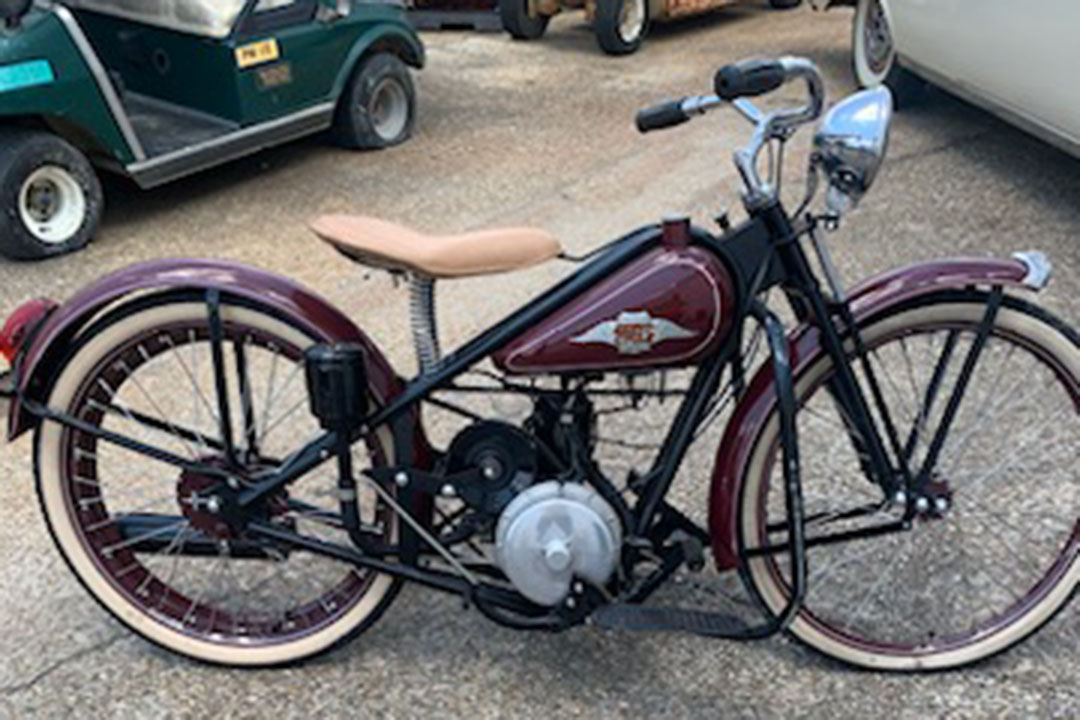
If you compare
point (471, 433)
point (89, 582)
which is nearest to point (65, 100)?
point (89, 582)

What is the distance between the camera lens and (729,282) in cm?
232

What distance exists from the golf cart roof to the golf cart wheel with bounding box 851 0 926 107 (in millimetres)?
3441

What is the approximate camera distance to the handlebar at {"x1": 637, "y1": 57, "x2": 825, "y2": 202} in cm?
218

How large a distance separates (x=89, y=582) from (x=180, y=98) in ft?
12.7

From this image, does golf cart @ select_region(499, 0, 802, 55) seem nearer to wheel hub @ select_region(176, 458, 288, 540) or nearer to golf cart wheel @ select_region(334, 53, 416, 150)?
golf cart wheel @ select_region(334, 53, 416, 150)

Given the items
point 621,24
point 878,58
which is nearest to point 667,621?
point 878,58

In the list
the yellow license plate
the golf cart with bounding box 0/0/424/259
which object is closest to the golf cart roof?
the golf cart with bounding box 0/0/424/259

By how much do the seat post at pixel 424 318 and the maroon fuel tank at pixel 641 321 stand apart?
170 mm

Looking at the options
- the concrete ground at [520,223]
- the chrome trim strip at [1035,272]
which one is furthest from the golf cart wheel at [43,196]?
the chrome trim strip at [1035,272]

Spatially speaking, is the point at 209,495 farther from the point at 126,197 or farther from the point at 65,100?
the point at 126,197

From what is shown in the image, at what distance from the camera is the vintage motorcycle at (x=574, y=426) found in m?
2.30

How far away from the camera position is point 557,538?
2436 millimetres

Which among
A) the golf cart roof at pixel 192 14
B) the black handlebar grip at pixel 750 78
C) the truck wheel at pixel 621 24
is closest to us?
the black handlebar grip at pixel 750 78

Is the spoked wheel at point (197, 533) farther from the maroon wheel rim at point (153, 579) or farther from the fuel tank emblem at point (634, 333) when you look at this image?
the fuel tank emblem at point (634, 333)
